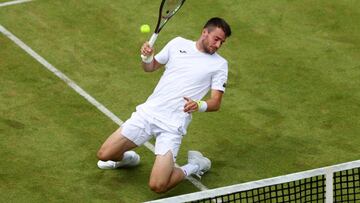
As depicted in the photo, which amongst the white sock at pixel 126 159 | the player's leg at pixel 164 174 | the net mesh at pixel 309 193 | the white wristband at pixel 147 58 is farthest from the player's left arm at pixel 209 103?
the white sock at pixel 126 159

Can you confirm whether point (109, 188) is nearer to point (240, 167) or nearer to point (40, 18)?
point (240, 167)

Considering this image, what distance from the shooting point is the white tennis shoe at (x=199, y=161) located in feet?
38.9

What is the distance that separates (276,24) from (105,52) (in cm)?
298

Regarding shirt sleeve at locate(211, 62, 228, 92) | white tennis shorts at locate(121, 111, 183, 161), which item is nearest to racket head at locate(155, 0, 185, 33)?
shirt sleeve at locate(211, 62, 228, 92)

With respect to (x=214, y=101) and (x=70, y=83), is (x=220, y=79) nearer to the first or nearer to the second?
(x=214, y=101)

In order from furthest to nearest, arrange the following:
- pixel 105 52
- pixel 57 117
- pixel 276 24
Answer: pixel 276 24 → pixel 105 52 → pixel 57 117

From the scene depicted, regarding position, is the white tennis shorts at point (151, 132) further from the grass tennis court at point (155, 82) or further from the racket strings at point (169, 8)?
the racket strings at point (169, 8)

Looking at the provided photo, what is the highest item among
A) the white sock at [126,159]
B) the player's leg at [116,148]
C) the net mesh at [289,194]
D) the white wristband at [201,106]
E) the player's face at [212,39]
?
the player's face at [212,39]

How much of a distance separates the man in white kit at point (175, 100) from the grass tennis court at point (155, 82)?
0.37 m

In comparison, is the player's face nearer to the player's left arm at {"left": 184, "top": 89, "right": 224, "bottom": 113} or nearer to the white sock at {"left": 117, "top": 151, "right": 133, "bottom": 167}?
the player's left arm at {"left": 184, "top": 89, "right": 224, "bottom": 113}

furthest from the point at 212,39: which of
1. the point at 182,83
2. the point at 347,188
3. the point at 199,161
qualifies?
the point at 347,188

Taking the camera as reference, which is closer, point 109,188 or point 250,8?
point 109,188

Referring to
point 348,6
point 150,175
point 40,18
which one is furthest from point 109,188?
point 348,6

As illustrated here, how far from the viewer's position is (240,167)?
12.2 metres
